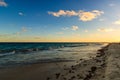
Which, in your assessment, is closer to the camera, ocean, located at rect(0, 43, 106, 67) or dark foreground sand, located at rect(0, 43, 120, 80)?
dark foreground sand, located at rect(0, 43, 120, 80)

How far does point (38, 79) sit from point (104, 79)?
393cm

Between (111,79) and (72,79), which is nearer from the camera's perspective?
(111,79)

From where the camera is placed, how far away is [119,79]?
23.6ft

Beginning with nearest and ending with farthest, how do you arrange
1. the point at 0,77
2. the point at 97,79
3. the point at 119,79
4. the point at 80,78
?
1. the point at 119,79
2. the point at 97,79
3. the point at 80,78
4. the point at 0,77

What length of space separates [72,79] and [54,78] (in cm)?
125

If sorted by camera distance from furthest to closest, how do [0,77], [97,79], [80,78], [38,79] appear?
[0,77]
[38,79]
[80,78]
[97,79]

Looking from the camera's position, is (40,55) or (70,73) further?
(40,55)

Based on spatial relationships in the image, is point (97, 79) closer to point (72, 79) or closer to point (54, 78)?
point (72, 79)

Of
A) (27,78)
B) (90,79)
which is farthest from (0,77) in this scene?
(90,79)

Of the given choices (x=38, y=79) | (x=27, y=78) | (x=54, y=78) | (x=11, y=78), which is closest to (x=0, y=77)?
(x=11, y=78)

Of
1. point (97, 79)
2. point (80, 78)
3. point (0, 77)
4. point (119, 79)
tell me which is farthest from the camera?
point (0, 77)

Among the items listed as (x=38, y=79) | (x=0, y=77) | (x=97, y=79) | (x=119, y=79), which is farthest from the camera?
(x=0, y=77)

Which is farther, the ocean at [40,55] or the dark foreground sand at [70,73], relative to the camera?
the ocean at [40,55]

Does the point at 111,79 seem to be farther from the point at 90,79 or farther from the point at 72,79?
the point at 72,79
